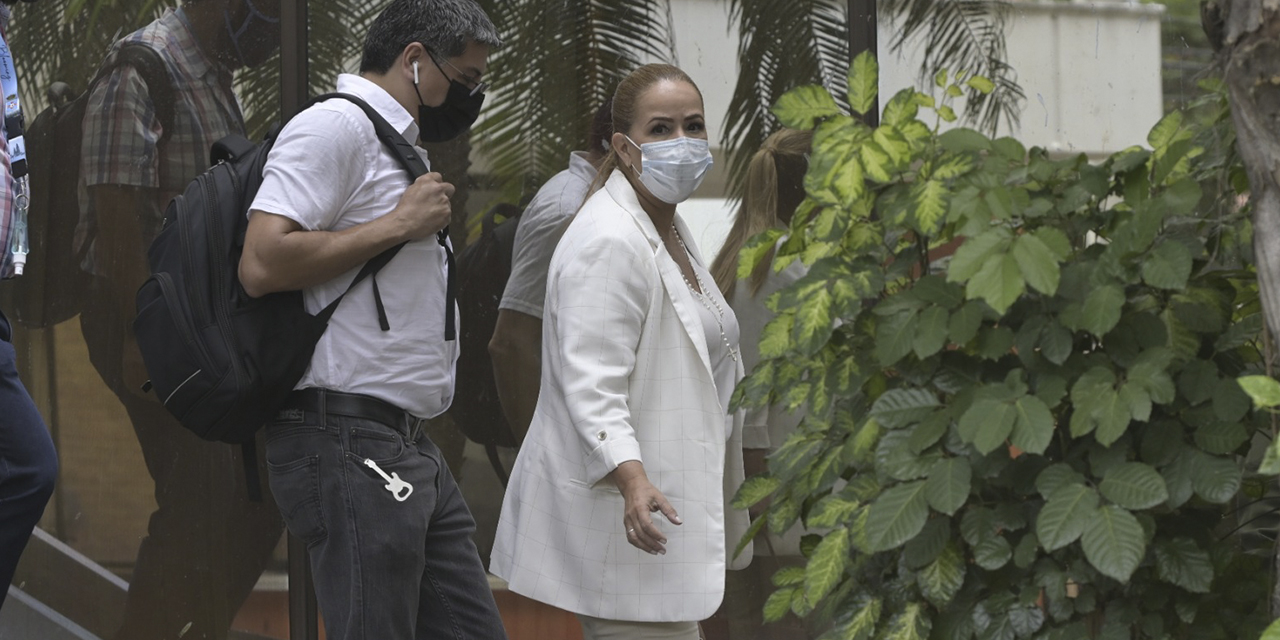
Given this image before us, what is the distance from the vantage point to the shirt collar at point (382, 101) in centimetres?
328

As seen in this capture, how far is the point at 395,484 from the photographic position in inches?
122

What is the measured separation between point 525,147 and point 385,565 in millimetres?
2054

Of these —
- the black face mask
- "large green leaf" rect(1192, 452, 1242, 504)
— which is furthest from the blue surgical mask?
"large green leaf" rect(1192, 452, 1242, 504)

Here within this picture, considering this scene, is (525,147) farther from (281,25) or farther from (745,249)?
(745,249)

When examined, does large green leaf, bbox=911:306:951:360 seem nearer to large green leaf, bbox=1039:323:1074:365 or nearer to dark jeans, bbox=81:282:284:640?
large green leaf, bbox=1039:323:1074:365

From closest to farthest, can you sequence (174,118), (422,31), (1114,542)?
(1114,542) < (422,31) < (174,118)

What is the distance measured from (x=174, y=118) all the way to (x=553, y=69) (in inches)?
47.6

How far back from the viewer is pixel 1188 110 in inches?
99.8

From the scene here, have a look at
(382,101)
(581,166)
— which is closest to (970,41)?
(581,166)

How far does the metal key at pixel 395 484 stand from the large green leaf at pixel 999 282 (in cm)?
143

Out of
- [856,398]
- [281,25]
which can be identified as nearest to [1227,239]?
[856,398]

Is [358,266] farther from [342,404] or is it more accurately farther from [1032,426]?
[1032,426]

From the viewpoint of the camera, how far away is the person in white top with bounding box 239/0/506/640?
303 cm

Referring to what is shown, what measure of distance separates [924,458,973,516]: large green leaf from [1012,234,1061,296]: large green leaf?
29 cm
